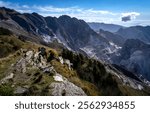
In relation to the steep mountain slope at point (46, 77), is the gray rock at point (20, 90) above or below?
above

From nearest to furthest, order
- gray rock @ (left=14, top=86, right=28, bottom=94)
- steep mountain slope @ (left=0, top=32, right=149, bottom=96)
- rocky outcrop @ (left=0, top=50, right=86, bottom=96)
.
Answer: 1. gray rock @ (left=14, top=86, right=28, bottom=94)
2. rocky outcrop @ (left=0, top=50, right=86, bottom=96)
3. steep mountain slope @ (left=0, top=32, right=149, bottom=96)

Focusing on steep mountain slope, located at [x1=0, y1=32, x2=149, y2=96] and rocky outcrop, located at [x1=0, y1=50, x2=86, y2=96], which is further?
steep mountain slope, located at [x1=0, y1=32, x2=149, y2=96]

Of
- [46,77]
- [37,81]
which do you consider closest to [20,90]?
[37,81]

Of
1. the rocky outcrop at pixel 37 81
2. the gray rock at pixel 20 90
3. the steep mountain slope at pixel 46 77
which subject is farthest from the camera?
the steep mountain slope at pixel 46 77

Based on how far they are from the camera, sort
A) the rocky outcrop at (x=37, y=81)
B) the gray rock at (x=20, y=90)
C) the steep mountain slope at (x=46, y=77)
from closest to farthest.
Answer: the gray rock at (x=20, y=90), the rocky outcrop at (x=37, y=81), the steep mountain slope at (x=46, y=77)

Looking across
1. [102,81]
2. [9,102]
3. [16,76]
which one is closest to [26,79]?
[16,76]

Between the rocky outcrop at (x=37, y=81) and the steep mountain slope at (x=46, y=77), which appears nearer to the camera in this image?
the rocky outcrop at (x=37, y=81)

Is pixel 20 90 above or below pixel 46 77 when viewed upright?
above

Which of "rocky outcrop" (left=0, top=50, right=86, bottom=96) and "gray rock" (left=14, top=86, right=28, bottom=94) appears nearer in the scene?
"gray rock" (left=14, top=86, right=28, bottom=94)

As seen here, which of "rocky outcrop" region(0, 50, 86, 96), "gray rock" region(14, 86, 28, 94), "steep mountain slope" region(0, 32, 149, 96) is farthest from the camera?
"steep mountain slope" region(0, 32, 149, 96)

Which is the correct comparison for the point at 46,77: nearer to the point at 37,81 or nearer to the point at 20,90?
the point at 37,81

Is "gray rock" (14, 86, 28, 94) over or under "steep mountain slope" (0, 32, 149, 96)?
over
